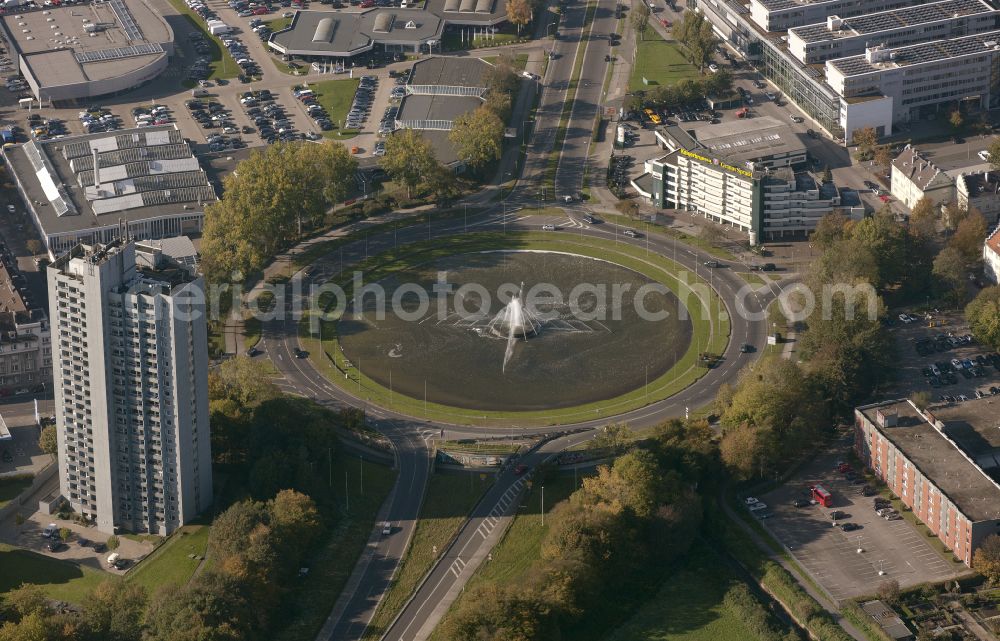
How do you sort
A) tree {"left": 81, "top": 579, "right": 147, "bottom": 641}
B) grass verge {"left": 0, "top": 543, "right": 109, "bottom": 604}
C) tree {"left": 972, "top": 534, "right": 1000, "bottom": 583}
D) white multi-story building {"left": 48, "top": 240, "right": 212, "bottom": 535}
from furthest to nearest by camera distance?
grass verge {"left": 0, "top": 543, "right": 109, "bottom": 604} → white multi-story building {"left": 48, "top": 240, "right": 212, "bottom": 535} → tree {"left": 972, "top": 534, "right": 1000, "bottom": 583} → tree {"left": 81, "top": 579, "right": 147, "bottom": 641}

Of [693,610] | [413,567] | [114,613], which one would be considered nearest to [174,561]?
[114,613]

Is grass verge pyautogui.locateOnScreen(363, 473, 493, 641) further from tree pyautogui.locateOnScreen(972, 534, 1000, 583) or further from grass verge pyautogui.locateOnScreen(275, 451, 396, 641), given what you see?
tree pyautogui.locateOnScreen(972, 534, 1000, 583)

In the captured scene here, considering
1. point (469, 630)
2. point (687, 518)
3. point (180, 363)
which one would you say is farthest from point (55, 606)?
point (687, 518)

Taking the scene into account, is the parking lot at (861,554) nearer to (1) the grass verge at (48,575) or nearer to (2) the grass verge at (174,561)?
(2) the grass verge at (174,561)

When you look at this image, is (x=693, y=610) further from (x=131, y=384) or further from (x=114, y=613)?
(x=131, y=384)

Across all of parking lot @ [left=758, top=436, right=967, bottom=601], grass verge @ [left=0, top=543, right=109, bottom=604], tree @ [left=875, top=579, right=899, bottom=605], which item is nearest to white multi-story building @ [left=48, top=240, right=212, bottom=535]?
grass verge @ [left=0, top=543, right=109, bottom=604]

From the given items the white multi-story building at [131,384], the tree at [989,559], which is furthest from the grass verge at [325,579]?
the tree at [989,559]
